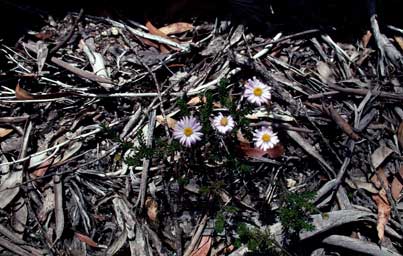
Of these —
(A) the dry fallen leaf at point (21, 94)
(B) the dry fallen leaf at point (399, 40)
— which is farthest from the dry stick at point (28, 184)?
(B) the dry fallen leaf at point (399, 40)

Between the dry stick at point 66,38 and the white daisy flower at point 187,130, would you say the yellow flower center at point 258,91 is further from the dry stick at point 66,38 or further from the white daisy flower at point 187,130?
the dry stick at point 66,38

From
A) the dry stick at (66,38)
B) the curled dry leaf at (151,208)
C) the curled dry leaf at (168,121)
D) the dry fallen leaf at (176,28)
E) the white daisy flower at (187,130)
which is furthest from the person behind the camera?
the dry fallen leaf at (176,28)

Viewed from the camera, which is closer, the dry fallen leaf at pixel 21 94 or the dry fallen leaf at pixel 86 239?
the dry fallen leaf at pixel 86 239

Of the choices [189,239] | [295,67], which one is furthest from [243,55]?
[189,239]

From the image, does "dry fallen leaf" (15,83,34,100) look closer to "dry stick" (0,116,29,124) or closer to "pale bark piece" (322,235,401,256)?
"dry stick" (0,116,29,124)

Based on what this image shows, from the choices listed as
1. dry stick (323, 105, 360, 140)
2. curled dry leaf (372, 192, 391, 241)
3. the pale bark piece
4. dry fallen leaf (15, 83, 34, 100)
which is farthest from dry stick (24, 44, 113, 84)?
curled dry leaf (372, 192, 391, 241)

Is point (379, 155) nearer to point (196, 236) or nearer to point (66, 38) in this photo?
point (196, 236)

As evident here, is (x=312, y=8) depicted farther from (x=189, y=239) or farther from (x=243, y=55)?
(x=189, y=239)
